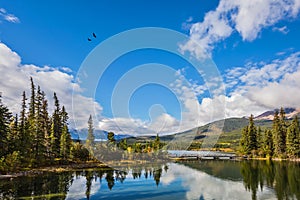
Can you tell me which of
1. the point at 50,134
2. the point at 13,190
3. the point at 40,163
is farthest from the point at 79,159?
the point at 13,190

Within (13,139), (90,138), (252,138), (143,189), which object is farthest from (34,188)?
(252,138)

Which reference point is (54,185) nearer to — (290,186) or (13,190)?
(13,190)

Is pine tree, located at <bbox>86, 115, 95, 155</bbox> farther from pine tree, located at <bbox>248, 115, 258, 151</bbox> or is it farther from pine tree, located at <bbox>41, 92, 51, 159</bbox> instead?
pine tree, located at <bbox>248, 115, 258, 151</bbox>

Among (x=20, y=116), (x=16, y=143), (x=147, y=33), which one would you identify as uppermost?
(x=147, y=33)

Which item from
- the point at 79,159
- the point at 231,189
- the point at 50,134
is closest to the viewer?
the point at 231,189

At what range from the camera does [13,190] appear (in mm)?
→ 34469

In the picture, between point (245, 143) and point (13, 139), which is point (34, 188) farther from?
point (245, 143)

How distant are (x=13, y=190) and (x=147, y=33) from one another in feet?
96.9

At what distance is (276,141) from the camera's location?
309 ft

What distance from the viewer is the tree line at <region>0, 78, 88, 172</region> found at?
1900 inches

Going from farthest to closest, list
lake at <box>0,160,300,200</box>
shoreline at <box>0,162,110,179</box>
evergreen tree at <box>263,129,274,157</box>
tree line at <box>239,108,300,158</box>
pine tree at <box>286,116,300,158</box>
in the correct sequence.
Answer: evergreen tree at <box>263,129,274,157</box>, tree line at <box>239,108,300,158</box>, pine tree at <box>286,116,300,158</box>, shoreline at <box>0,162,110,179</box>, lake at <box>0,160,300,200</box>

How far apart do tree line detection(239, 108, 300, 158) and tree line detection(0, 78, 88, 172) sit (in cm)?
6488

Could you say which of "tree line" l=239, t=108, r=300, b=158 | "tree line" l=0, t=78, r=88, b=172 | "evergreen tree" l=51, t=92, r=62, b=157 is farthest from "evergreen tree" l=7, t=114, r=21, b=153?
"tree line" l=239, t=108, r=300, b=158

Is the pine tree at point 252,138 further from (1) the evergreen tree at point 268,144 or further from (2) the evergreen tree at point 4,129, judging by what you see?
(2) the evergreen tree at point 4,129
